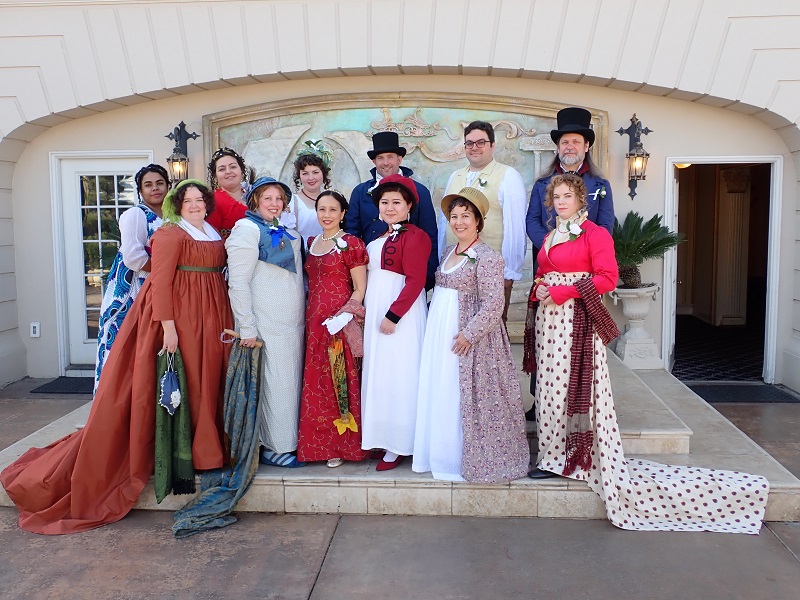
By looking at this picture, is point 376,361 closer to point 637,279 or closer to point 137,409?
point 137,409

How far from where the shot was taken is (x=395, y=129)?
6.32 metres

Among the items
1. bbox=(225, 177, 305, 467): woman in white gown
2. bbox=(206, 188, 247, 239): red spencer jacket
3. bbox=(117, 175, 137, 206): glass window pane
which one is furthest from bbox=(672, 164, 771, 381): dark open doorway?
bbox=(117, 175, 137, 206): glass window pane

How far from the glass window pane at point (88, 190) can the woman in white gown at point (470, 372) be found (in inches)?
177

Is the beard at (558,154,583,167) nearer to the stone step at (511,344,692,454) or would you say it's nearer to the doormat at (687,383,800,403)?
the stone step at (511,344,692,454)

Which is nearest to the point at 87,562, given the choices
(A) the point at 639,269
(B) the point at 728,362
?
(A) the point at 639,269

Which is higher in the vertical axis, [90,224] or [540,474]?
[90,224]

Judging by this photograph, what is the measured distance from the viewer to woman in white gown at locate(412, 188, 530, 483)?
3.45 metres

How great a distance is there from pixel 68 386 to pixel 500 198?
4.52 metres

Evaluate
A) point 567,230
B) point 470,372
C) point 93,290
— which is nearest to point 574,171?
point 567,230

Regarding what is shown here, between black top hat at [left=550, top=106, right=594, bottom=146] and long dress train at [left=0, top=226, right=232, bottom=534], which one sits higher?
black top hat at [left=550, top=106, right=594, bottom=146]

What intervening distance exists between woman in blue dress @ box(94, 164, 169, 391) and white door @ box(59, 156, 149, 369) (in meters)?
2.66

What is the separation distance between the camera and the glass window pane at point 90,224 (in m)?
6.79

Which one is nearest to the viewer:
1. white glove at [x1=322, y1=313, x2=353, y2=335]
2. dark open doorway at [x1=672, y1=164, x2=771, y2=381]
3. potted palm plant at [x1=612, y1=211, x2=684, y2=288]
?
white glove at [x1=322, y1=313, x2=353, y2=335]

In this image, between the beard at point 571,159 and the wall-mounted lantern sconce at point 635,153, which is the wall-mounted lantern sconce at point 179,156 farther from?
the wall-mounted lantern sconce at point 635,153
